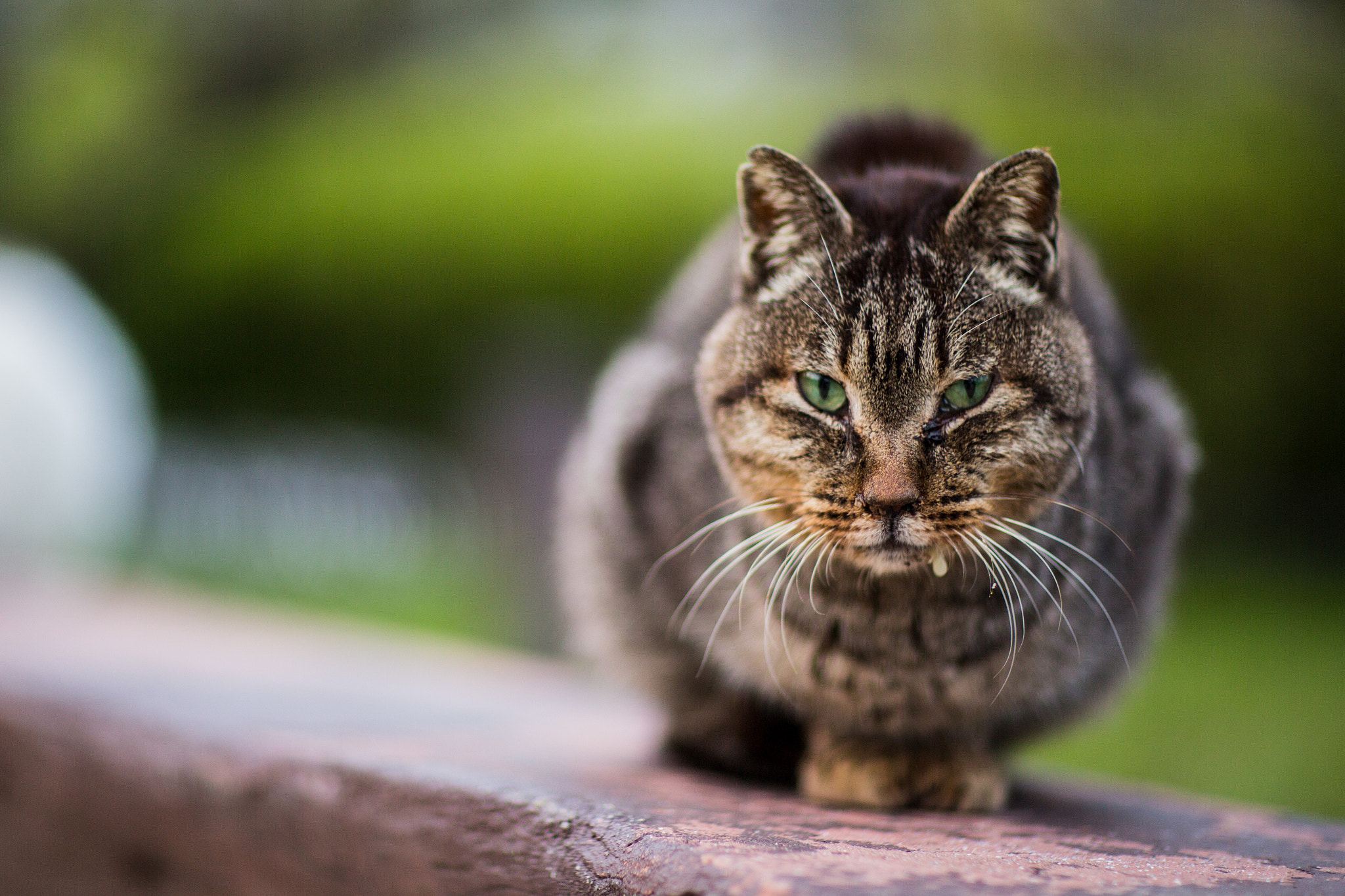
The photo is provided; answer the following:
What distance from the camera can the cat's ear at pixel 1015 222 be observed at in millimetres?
1122

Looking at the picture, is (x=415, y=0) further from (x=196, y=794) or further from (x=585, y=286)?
(x=196, y=794)

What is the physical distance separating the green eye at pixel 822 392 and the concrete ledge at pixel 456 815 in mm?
437

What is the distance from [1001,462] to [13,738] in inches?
60.0

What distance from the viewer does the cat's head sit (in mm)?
1100

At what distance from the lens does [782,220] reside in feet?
4.03

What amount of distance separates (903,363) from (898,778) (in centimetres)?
52

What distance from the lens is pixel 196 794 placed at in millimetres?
1365

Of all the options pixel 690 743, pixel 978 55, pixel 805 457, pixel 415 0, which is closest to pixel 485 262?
pixel 415 0

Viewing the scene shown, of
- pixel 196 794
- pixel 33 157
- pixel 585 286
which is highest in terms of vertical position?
pixel 33 157

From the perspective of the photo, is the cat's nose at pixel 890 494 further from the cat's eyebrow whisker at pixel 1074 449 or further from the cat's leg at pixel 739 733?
the cat's leg at pixel 739 733

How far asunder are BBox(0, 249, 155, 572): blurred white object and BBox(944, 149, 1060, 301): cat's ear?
3951 millimetres

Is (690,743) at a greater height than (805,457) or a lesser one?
lesser

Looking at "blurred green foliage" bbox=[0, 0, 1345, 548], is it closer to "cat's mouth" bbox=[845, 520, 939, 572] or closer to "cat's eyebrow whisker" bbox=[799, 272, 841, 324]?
"cat's eyebrow whisker" bbox=[799, 272, 841, 324]

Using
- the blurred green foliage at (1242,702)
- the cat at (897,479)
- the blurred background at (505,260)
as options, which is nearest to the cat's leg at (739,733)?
the cat at (897,479)
